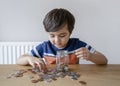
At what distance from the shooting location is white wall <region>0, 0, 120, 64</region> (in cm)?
248

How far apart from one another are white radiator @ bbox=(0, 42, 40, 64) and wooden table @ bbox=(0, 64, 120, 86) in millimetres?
1128

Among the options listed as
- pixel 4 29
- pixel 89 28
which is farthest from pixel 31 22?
pixel 89 28

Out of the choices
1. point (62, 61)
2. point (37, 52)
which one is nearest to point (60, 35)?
point (62, 61)

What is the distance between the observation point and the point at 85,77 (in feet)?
3.90

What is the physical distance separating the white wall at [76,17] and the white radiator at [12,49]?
0.07m

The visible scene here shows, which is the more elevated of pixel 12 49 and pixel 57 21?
pixel 57 21

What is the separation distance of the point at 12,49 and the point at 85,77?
60.1 inches

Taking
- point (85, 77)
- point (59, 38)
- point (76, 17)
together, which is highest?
point (76, 17)

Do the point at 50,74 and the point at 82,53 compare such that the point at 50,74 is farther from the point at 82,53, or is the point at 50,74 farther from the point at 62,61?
the point at 82,53

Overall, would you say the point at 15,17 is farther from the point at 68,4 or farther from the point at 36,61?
the point at 36,61

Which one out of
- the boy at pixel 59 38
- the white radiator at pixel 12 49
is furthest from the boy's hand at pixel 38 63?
the white radiator at pixel 12 49

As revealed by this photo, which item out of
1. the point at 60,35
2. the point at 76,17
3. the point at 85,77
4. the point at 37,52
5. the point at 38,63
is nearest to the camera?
the point at 85,77

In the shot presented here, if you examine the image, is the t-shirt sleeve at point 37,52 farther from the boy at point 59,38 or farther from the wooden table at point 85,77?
the wooden table at point 85,77

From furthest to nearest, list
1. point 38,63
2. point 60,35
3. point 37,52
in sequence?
1. point 37,52
2. point 60,35
3. point 38,63
